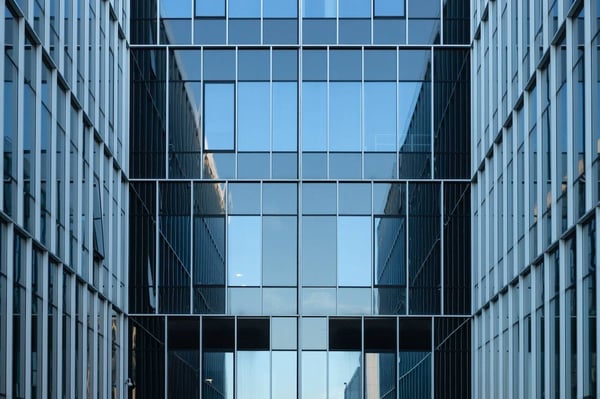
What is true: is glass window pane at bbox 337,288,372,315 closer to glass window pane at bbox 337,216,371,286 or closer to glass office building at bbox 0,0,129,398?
glass window pane at bbox 337,216,371,286

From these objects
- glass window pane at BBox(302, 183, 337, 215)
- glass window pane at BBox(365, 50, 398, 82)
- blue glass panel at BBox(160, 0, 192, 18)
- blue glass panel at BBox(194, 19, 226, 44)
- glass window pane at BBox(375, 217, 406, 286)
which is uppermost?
blue glass panel at BBox(160, 0, 192, 18)

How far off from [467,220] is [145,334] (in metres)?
11.4

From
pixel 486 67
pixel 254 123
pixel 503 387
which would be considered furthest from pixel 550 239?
pixel 254 123

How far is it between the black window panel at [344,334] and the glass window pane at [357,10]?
10.5 meters

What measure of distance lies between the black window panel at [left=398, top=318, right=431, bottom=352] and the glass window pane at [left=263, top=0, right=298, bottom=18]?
11.2 m

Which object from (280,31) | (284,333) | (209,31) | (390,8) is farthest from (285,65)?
(284,333)

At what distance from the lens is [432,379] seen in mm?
44312

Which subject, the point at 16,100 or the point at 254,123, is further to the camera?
the point at 254,123

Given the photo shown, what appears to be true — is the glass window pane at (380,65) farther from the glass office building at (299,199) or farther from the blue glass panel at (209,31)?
the blue glass panel at (209,31)

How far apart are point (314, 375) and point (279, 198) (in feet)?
20.1

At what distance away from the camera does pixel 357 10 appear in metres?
46.4

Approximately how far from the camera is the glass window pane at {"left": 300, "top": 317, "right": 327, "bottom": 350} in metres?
45.5

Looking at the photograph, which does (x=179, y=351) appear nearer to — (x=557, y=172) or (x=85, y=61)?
(x=85, y=61)

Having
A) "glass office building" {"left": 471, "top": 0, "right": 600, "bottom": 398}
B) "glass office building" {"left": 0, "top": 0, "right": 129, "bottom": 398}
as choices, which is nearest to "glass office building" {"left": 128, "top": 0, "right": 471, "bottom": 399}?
"glass office building" {"left": 0, "top": 0, "right": 129, "bottom": 398}
